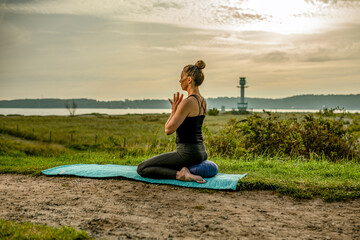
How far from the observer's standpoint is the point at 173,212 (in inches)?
205

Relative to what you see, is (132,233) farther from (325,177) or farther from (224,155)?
(224,155)

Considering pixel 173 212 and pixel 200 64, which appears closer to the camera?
pixel 173 212

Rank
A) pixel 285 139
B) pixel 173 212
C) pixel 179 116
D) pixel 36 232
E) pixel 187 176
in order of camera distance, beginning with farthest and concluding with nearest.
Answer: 1. pixel 285 139
2. pixel 187 176
3. pixel 179 116
4. pixel 173 212
5. pixel 36 232

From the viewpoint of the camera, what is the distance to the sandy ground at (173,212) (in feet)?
14.6

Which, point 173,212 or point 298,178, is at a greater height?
point 298,178

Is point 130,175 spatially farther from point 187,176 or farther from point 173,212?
point 173,212

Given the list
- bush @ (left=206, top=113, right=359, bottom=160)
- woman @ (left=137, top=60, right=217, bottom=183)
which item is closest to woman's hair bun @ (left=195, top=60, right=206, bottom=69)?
woman @ (left=137, top=60, right=217, bottom=183)

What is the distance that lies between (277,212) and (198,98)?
2450 millimetres

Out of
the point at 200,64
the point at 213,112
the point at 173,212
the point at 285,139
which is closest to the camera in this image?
the point at 173,212

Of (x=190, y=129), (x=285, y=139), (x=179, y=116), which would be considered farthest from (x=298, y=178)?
(x=285, y=139)

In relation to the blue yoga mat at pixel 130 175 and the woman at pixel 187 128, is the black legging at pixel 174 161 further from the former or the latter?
the blue yoga mat at pixel 130 175

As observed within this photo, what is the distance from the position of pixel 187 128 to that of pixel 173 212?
184 cm

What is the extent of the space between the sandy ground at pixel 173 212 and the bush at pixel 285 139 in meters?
4.85

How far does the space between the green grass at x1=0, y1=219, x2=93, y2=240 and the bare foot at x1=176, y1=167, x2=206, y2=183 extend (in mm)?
2750
